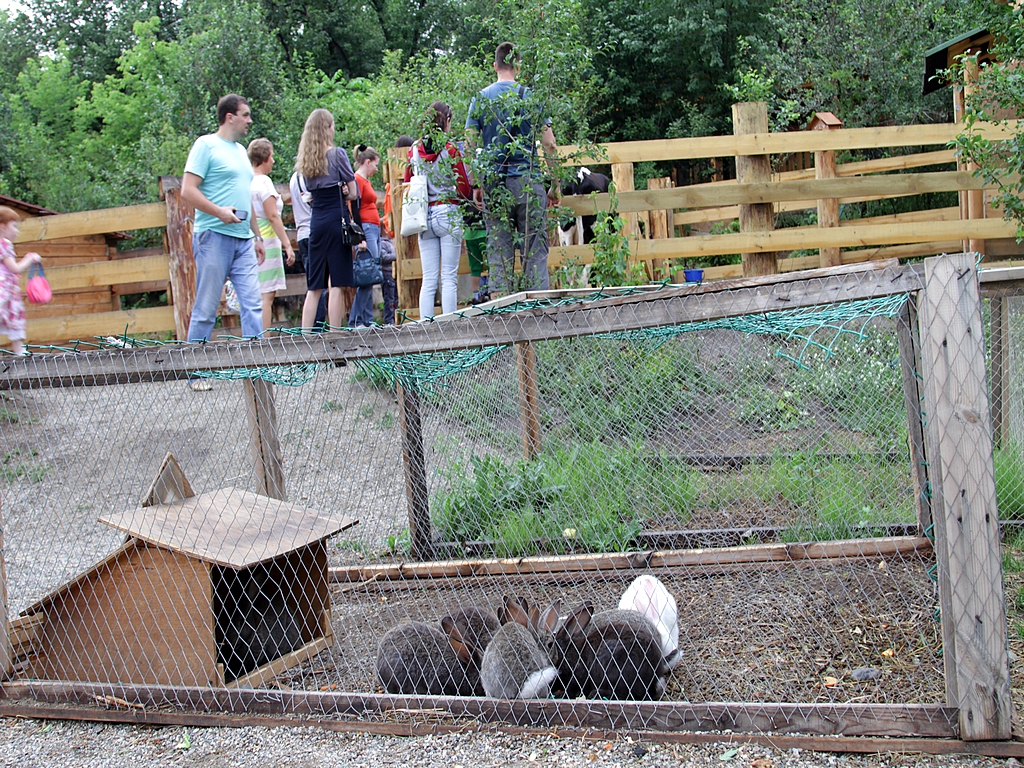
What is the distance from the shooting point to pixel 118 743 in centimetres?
274

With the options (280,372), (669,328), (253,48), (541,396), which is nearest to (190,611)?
(280,372)

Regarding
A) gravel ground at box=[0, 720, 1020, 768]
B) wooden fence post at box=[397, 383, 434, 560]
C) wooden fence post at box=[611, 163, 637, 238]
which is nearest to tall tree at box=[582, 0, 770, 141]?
wooden fence post at box=[611, 163, 637, 238]

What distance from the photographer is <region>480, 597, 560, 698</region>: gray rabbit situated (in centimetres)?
266

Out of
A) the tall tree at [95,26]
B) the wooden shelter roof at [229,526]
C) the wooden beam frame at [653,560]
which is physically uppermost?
the tall tree at [95,26]

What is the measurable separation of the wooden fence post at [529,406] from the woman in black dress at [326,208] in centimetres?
178

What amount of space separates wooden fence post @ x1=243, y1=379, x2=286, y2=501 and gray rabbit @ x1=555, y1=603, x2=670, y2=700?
5.57ft

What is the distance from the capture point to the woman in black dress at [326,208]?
18.6ft

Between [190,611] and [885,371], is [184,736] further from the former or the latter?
[885,371]

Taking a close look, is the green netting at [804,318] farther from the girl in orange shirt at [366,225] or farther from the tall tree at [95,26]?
the tall tree at [95,26]

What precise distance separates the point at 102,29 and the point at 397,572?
2657cm

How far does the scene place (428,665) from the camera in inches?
112

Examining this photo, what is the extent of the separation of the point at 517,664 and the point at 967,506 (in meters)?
1.34

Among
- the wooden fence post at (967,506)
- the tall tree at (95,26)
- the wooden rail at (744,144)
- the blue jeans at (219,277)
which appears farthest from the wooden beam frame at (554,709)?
the tall tree at (95,26)

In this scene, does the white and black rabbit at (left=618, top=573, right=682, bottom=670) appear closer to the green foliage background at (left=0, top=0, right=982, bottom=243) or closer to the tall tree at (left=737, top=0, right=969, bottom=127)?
the green foliage background at (left=0, top=0, right=982, bottom=243)
